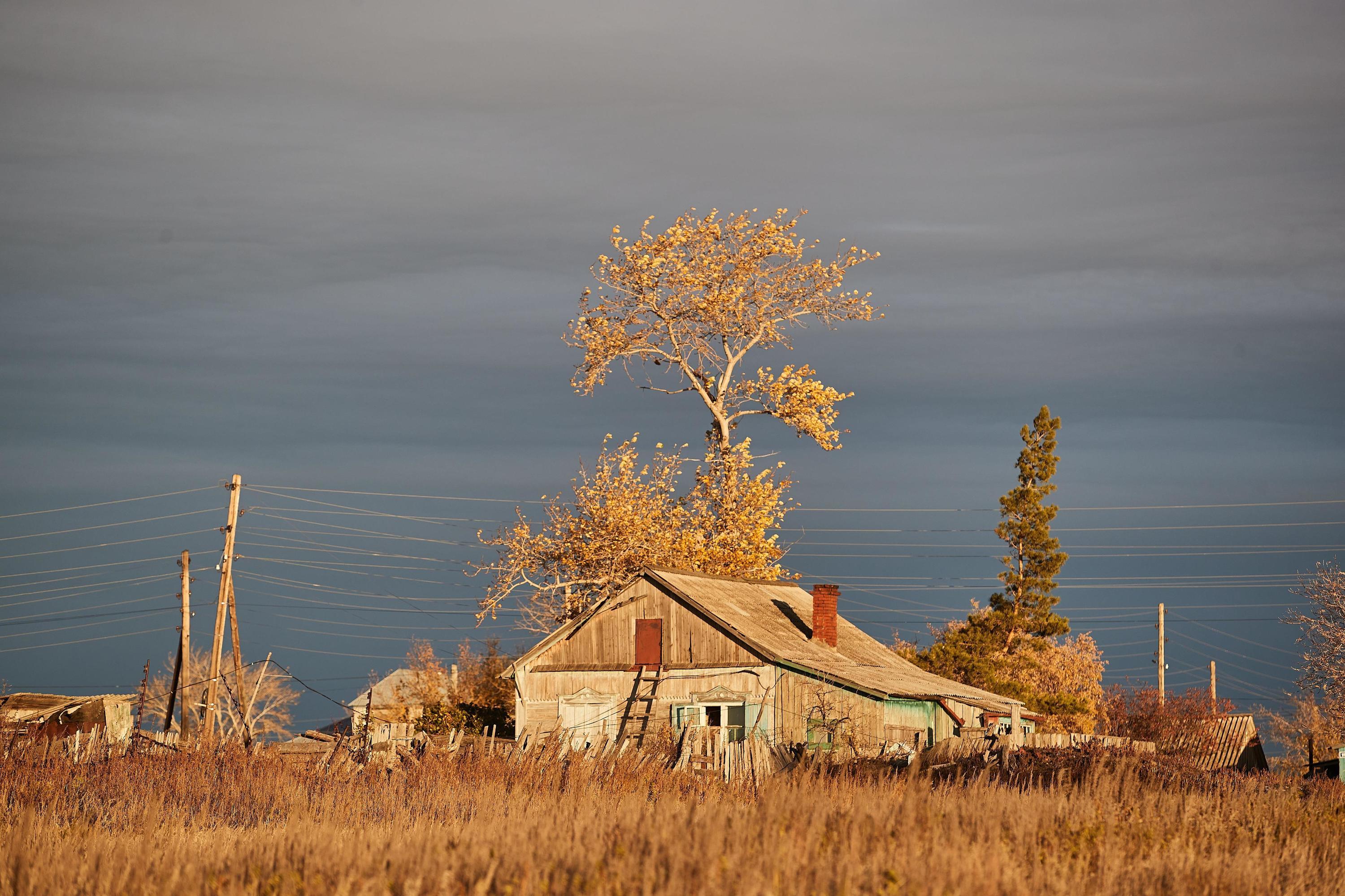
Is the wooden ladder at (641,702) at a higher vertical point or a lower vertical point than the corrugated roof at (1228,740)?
higher

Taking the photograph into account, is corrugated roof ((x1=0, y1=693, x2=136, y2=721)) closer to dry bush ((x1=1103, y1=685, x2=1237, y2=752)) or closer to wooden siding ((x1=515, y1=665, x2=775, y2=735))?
wooden siding ((x1=515, y1=665, x2=775, y2=735))

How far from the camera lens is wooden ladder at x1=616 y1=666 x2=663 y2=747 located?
31.2 metres

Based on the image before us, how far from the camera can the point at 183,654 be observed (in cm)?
3803

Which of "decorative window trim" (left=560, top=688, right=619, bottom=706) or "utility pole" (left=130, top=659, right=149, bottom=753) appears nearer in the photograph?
"utility pole" (left=130, top=659, right=149, bottom=753)

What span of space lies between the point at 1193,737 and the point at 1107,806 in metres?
41.3

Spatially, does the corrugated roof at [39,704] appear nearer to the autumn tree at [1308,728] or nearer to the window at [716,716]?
the window at [716,716]

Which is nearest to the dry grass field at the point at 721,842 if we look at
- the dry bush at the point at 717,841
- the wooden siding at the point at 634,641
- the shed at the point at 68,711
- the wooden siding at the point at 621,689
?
the dry bush at the point at 717,841

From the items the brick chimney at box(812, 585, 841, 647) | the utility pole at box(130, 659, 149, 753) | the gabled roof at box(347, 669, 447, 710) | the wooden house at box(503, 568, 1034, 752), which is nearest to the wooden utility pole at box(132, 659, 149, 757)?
the utility pole at box(130, 659, 149, 753)

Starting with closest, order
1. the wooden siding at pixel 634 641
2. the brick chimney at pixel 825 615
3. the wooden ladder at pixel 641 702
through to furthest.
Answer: the wooden siding at pixel 634 641
the wooden ladder at pixel 641 702
the brick chimney at pixel 825 615

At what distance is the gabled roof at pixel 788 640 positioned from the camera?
29.3 metres

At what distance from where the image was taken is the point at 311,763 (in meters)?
17.9

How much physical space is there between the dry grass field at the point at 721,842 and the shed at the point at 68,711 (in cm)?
2431

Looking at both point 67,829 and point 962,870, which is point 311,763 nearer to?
point 67,829

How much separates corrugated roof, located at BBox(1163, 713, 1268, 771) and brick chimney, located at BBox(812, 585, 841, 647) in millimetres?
18176
